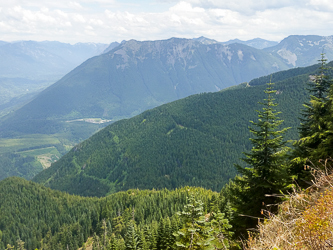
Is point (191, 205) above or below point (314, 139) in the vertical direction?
below

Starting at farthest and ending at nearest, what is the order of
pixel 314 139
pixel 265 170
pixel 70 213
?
pixel 70 213 → pixel 314 139 → pixel 265 170

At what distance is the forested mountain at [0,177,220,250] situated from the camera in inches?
4739

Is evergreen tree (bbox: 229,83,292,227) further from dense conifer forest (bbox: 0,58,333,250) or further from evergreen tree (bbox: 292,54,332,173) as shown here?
evergreen tree (bbox: 292,54,332,173)

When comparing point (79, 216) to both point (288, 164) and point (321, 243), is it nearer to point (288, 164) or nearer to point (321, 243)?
point (288, 164)

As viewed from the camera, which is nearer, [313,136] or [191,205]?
[191,205]

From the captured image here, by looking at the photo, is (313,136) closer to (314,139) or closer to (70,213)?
(314,139)

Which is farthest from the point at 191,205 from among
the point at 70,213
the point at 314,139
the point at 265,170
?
the point at 70,213

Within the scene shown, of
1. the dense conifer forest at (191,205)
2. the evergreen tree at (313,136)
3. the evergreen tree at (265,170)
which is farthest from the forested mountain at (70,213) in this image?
the evergreen tree at (265,170)

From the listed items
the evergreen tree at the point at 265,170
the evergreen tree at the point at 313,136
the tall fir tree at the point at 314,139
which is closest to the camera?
the evergreen tree at the point at 265,170

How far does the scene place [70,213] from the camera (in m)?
159

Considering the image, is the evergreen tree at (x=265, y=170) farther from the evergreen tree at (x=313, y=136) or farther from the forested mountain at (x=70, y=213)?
the forested mountain at (x=70, y=213)

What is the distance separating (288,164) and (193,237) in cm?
1600

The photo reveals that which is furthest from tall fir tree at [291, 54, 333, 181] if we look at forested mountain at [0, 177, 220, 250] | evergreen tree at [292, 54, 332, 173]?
forested mountain at [0, 177, 220, 250]

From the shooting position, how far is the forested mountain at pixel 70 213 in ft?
395
